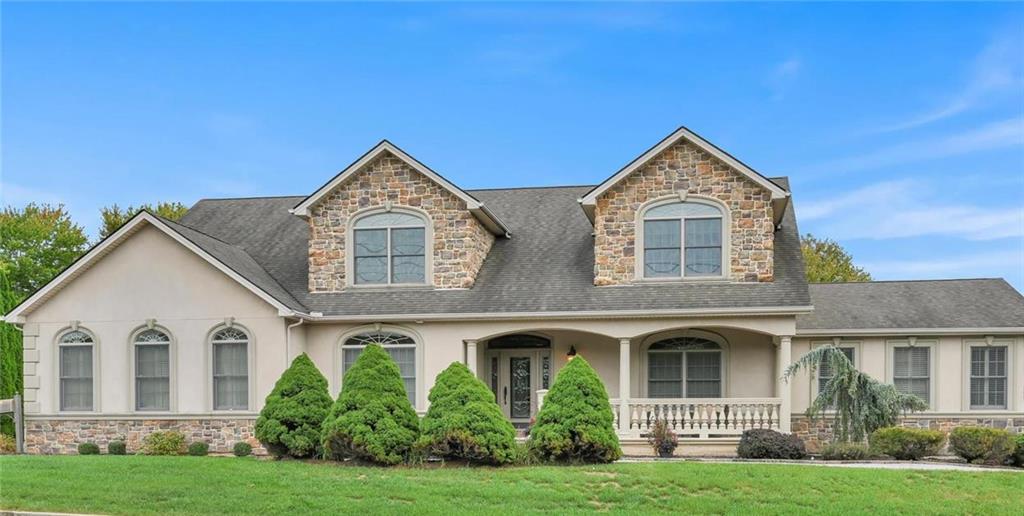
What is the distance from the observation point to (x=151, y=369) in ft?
66.2

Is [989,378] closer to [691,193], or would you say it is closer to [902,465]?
[902,465]

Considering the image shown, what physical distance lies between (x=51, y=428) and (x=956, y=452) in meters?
19.5

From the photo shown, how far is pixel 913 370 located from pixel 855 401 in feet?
10.7

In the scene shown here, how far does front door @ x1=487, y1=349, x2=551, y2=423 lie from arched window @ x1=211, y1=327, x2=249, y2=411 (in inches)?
233

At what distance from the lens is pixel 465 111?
2173cm

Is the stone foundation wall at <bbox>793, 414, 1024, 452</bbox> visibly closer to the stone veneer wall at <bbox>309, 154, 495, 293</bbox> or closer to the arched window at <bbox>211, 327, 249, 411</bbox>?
the stone veneer wall at <bbox>309, 154, 495, 293</bbox>

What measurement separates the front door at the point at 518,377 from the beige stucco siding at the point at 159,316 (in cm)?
549

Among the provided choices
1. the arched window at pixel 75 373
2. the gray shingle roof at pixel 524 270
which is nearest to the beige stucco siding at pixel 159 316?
the arched window at pixel 75 373

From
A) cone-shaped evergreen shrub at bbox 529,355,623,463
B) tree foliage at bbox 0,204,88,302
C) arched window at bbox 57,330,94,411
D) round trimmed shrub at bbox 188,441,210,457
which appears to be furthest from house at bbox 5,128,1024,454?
tree foliage at bbox 0,204,88,302

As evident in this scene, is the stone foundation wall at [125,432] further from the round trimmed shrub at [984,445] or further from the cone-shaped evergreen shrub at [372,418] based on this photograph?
the round trimmed shrub at [984,445]

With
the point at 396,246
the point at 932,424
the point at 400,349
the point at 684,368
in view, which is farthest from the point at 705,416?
the point at 396,246

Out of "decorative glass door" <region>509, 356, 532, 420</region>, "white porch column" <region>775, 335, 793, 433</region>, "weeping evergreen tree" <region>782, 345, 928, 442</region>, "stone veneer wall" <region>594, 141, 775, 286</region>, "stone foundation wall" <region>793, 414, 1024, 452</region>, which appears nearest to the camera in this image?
"weeping evergreen tree" <region>782, 345, 928, 442</region>

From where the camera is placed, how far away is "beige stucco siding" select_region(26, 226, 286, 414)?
65.0ft

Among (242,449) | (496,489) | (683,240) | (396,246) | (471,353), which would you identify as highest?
(683,240)
